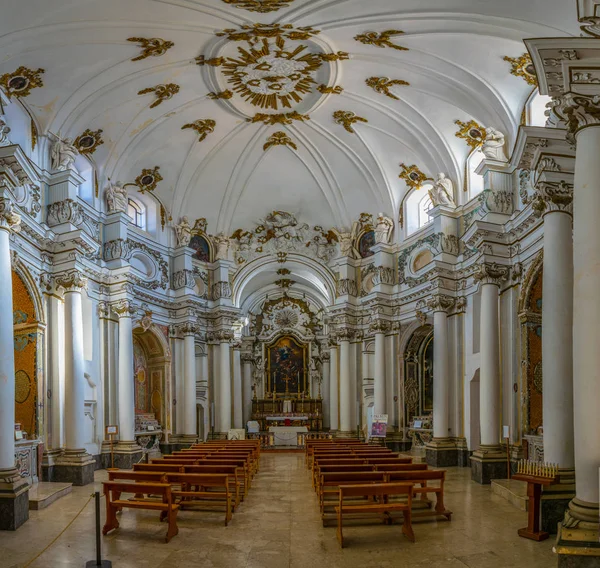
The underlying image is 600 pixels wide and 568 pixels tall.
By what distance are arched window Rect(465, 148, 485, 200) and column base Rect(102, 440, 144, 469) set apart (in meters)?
14.4

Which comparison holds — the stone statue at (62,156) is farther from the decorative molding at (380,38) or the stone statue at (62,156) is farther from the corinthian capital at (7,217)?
the decorative molding at (380,38)

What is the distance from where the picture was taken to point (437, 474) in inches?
468

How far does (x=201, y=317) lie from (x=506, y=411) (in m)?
15.5

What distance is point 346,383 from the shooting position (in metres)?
29.5

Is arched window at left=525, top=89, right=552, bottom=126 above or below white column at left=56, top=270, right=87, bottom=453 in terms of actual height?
above

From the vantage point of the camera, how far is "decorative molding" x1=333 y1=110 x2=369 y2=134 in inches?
948

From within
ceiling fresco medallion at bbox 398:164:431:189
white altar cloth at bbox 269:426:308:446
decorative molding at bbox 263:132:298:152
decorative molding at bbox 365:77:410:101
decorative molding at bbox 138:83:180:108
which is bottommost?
white altar cloth at bbox 269:426:308:446

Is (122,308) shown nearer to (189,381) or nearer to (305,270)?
(189,381)

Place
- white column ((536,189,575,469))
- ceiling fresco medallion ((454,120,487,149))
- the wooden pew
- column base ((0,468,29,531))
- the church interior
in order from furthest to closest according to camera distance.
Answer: ceiling fresco medallion ((454,120,487,149)) → the wooden pew → column base ((0,468,29,531)) → white column ((536,189,575,469)) → the church interior

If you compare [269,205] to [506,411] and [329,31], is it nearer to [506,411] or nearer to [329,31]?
[329,31]

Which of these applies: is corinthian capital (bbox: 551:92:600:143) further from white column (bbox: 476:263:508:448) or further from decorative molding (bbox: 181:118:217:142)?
decorative molding (bbox: 181:118:217:142)

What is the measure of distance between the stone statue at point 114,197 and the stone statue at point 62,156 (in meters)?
4.04

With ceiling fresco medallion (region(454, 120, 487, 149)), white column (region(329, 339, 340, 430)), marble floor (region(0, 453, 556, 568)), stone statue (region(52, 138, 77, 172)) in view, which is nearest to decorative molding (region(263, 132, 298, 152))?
ceiling fresco medallion (region(454, 120, 487, 149))

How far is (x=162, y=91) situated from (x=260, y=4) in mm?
5789
